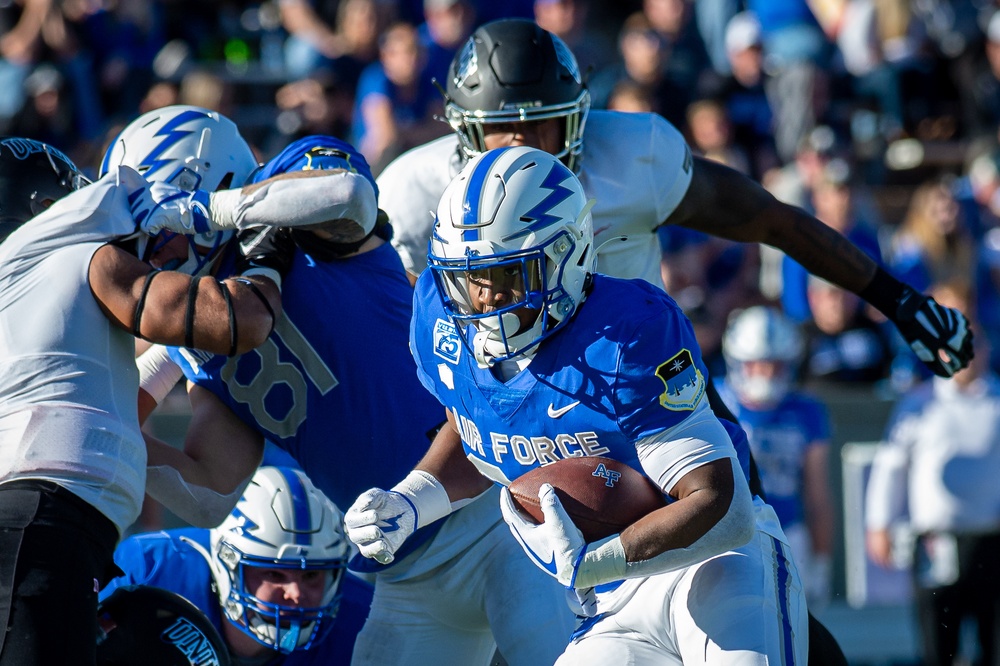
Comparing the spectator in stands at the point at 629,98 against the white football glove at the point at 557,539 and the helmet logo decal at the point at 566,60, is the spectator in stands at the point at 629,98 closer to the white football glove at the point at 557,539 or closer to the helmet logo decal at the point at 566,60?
the helmet logo decal at the point at 566,60

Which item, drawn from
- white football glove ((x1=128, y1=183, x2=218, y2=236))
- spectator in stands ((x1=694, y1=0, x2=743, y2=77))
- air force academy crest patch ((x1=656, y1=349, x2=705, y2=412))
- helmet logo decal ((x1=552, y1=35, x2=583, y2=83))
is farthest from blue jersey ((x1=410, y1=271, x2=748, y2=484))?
spectator in stands ((x1=694, y1=0, x2=743, y2=77))

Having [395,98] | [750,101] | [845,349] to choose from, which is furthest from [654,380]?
[750,101]

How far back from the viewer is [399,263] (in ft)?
13.3

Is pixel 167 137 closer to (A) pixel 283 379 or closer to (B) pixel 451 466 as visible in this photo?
(A) pixel 283 379

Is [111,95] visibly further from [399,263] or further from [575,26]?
[399,263]

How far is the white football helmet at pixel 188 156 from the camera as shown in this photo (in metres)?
3.86

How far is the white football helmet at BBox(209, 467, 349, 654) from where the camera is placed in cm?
454

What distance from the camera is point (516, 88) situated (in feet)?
13.7

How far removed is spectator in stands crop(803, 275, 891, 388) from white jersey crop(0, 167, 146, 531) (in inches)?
204

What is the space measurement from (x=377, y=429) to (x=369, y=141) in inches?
176

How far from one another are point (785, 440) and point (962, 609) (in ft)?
3.82

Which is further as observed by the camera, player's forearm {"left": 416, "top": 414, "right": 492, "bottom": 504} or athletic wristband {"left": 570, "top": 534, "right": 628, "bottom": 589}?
player's forearm {"left": 416, "top": 414, "right": 492, "bottom": 504}

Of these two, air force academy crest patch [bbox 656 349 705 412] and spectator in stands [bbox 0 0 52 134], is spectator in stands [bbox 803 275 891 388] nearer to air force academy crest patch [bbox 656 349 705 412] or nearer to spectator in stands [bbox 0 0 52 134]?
spectator in stands [bbox 0 0 52 134]

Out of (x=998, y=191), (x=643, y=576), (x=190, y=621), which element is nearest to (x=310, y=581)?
(x=190, y=621)
